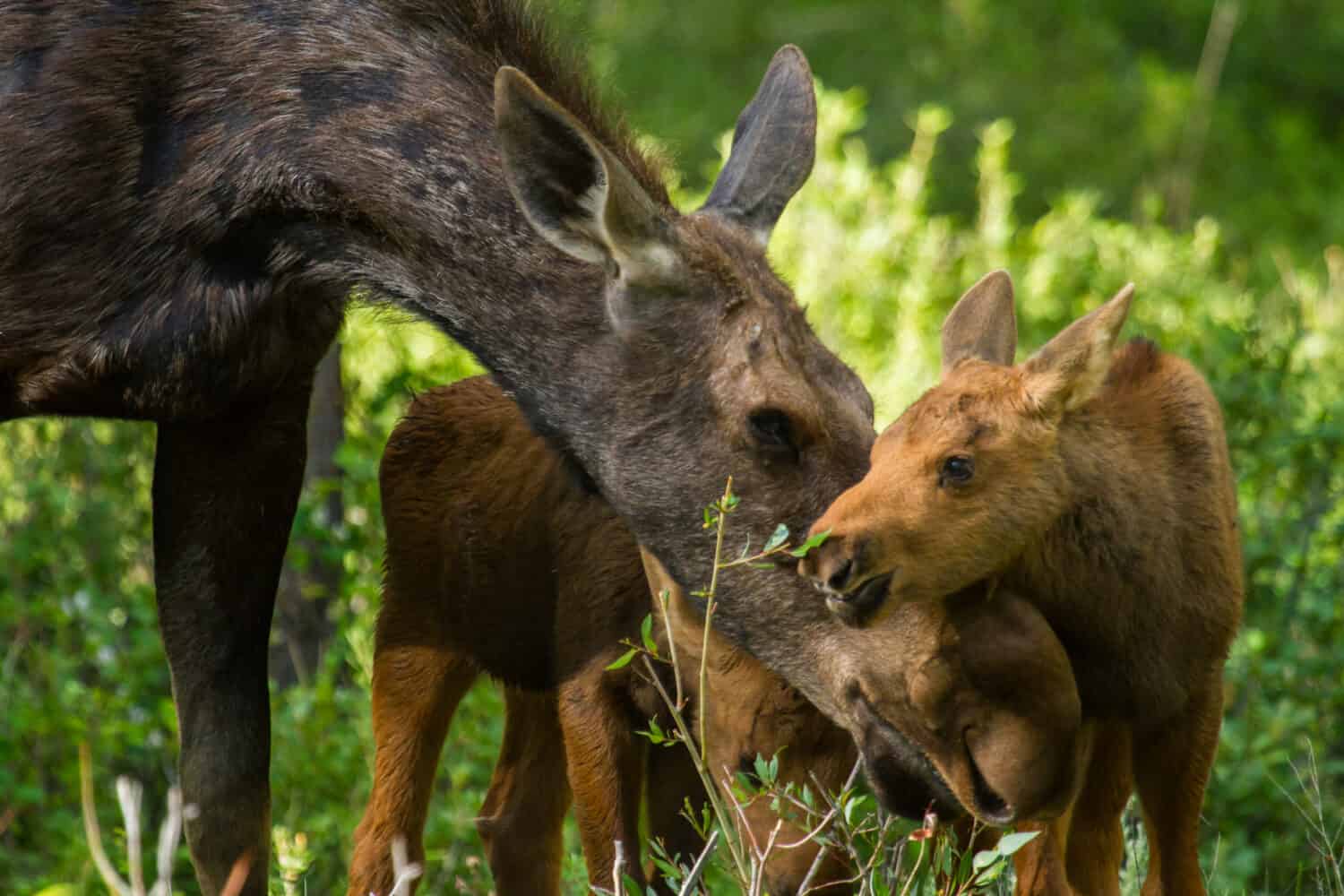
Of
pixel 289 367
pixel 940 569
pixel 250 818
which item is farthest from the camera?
pixel 250 818

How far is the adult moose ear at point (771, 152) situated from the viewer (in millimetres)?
5363

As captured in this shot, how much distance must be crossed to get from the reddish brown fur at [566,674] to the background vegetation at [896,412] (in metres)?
0.32

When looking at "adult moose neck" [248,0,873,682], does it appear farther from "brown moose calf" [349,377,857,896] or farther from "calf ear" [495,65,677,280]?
"brown moose calf" [349,377,857,896]

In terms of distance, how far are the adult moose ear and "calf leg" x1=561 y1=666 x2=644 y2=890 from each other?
1.13 m

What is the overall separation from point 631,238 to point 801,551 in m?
0.98

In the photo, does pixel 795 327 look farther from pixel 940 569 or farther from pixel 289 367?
pixel 289 367

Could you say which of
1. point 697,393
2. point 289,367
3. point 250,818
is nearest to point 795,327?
point 697,393

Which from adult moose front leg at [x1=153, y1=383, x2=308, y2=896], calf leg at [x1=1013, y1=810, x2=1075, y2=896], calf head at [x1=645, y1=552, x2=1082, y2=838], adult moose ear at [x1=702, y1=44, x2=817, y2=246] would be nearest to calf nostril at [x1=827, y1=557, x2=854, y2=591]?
calf head at [x1=645, y1=552, x2=1082, y2=838]

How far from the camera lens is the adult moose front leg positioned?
563cm

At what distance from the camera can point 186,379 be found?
5125 mm

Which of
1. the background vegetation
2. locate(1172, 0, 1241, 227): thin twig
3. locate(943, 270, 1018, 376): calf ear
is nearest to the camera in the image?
locate(943, 270, 1018, 376): calf ear

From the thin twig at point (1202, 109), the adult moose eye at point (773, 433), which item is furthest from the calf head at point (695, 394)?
the thin twig at point (1202, 109)

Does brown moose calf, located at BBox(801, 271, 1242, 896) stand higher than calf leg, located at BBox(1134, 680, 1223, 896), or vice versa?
brown moose calf, located at BBox(801, 271, 1242, 896)

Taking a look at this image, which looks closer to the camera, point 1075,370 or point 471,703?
point 1075,370
